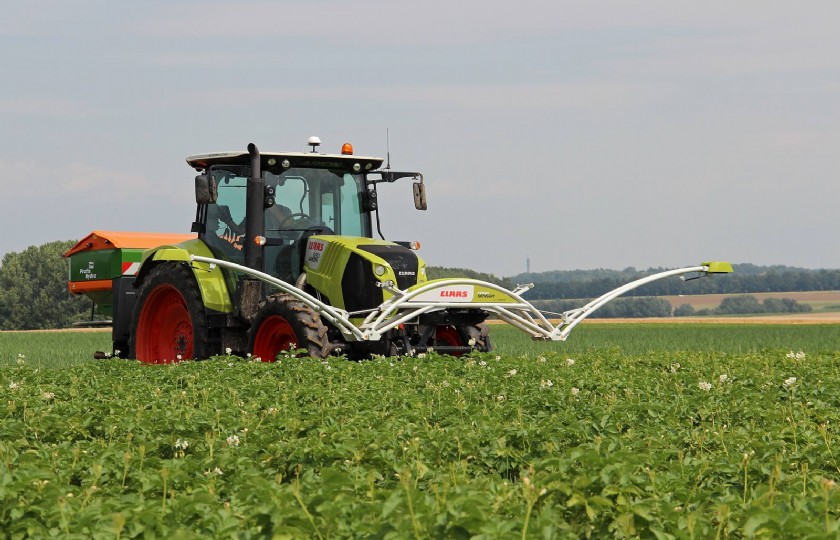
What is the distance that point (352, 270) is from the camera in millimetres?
12547

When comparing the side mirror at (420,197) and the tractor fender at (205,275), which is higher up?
the side mirror at (420,197)

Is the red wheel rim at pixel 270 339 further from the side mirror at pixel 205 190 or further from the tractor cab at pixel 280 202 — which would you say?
the side mirror at pixel 205 190

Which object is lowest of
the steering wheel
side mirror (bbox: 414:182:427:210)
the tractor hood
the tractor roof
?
the tractor hood

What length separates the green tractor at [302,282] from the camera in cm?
1217

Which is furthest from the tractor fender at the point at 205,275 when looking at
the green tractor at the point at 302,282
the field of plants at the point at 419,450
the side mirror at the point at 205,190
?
the field of plants at the point at 419,450

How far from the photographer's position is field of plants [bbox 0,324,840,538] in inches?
170

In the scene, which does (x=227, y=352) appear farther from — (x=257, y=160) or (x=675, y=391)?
(x=675, y=391)

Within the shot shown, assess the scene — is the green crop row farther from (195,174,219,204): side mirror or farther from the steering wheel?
(195,174,219,204): side mirror

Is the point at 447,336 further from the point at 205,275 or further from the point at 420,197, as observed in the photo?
the point at 205,275

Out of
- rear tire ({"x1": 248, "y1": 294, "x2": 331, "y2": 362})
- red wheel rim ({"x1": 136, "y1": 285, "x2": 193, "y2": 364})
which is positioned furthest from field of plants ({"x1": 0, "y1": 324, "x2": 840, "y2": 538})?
red wheel rim ({"x1": 136, "y1": 285, "x2": 193, "y2": 364})

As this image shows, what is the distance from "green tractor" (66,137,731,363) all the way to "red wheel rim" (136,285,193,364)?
0.02 metres

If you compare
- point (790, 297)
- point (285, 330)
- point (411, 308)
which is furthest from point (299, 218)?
point (790, 297)

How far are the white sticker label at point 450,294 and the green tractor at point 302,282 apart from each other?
1 centimetres

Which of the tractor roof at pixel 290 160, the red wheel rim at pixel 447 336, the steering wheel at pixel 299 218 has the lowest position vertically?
the red wheel rim at pixel 447 336
